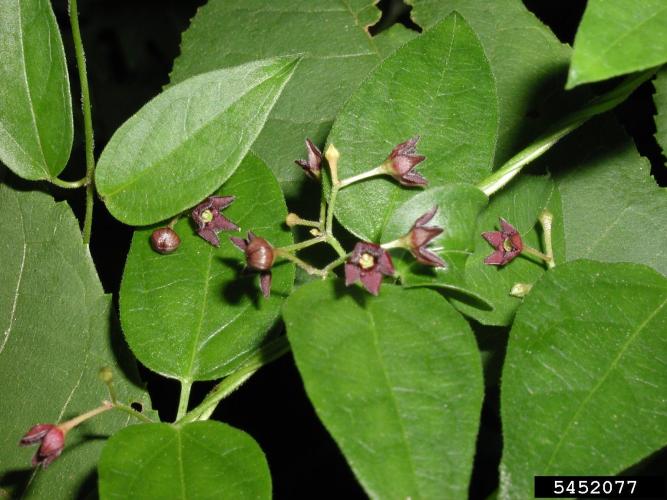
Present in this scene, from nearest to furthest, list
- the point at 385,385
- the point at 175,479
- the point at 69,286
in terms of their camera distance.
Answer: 1. the point at 385,385
2. the point at 175,479
3. the point at 69,286

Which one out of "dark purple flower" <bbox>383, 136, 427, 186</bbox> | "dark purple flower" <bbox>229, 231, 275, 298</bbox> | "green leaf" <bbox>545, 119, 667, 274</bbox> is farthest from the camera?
"green leaf" <bbox>545, 119, 667, 274</bbox>

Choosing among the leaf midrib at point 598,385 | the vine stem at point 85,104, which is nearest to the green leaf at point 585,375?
the leaf midrib at point 598,385

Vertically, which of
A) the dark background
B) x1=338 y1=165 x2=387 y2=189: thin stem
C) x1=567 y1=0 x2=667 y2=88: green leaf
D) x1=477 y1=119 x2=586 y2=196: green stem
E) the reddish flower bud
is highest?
x1=567 y1=0 x2=667 y2=88: green leaf

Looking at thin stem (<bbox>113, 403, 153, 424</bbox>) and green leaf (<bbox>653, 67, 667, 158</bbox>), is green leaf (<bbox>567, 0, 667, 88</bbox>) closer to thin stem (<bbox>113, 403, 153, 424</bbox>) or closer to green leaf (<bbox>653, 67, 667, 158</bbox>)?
green leaf (<bbox>653, 67, 667, 158</bbox>)

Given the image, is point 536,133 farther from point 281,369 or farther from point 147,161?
point 281,369

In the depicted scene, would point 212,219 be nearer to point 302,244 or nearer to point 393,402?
point 302,244

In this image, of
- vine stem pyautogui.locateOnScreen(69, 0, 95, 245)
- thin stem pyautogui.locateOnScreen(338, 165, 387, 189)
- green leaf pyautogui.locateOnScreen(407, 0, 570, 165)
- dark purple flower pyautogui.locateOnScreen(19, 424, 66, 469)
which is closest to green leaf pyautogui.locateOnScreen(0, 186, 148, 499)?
vine stem pyautogui.locateOnScreen(69, 0, 95, 245)

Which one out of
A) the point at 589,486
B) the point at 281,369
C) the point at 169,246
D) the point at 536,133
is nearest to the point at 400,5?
the point at 536,133
